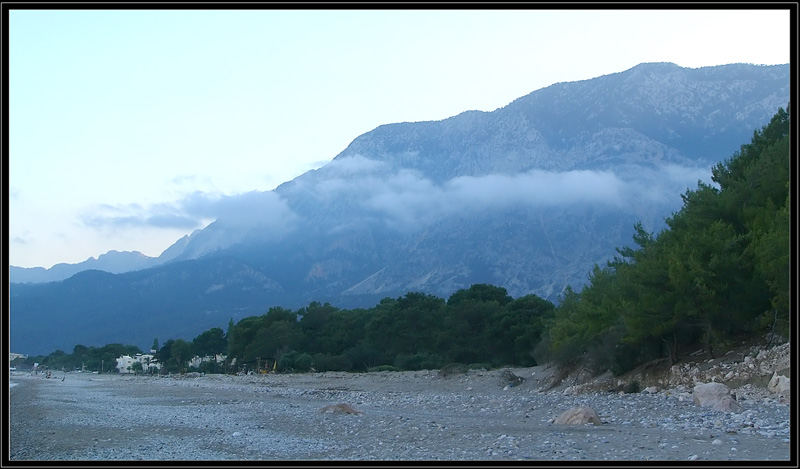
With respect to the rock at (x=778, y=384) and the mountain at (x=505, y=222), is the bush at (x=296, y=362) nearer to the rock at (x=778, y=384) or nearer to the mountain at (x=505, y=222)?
the rock at (x=778, y=384)

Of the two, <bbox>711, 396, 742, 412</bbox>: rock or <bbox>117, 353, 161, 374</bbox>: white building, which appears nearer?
<bbox>711, 396, 742, 412</bbox>: rock

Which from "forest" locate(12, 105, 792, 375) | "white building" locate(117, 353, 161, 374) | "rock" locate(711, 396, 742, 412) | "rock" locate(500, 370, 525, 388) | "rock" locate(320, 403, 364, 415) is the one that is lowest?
"white building" locate(117, 353, 161, 374)

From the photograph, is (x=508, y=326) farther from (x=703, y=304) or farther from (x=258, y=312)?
(x=258, y=312)

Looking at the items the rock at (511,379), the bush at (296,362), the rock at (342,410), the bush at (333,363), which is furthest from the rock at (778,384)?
the bush at (296,362)

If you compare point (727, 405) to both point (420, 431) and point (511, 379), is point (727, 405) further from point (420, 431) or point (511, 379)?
point (511, 379)

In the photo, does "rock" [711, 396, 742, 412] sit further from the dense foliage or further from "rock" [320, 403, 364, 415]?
"rock" [320, 403, 364, 415]

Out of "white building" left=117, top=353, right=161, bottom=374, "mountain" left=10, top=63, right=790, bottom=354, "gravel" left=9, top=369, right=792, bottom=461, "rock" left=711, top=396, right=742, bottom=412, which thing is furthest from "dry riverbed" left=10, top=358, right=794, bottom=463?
A: "mountain" left=10, top=63, right=790, bottom=354
